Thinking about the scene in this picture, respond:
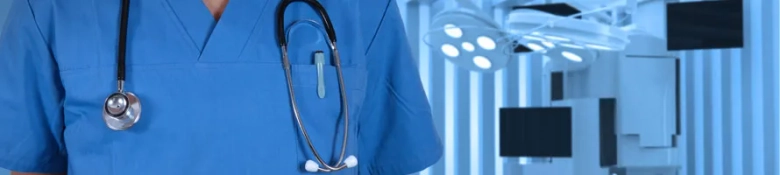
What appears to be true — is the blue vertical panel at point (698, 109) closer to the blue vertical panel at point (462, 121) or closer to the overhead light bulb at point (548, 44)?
the overhead light bulb at point (548, 44)

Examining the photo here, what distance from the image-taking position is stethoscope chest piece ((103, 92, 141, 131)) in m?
0.67

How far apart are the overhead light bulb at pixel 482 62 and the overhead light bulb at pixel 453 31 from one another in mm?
65

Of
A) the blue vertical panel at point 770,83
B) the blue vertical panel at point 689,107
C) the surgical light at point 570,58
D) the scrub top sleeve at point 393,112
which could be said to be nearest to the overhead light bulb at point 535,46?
the surgical light at point 570,58

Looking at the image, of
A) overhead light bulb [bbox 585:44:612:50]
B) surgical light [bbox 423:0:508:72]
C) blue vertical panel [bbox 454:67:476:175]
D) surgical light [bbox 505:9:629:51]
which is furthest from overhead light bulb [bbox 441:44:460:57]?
blue vertical panel [bbox 454:67:476:175]

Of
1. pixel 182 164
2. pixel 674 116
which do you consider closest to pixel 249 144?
pixel 182 164

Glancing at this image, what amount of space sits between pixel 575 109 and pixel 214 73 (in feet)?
3.57

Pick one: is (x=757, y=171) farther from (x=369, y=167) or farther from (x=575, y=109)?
(x=369, y=167)

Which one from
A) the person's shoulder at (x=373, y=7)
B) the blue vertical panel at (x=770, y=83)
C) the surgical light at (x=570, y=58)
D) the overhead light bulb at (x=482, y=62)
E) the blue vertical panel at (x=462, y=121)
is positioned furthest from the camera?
the blue vertical panel at (x=462, y=121)

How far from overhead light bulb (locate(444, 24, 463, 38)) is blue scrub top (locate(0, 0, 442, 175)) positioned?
0.90 meters

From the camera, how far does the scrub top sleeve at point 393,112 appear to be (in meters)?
0.81

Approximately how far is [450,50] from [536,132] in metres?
0.22

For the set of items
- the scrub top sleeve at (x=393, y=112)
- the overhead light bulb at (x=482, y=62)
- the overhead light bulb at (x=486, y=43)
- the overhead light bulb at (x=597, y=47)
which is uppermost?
the overhead light bulb at (x=486, y=43)

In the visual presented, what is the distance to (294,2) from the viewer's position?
758 millimetres

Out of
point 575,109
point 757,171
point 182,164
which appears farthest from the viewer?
point 575,109
